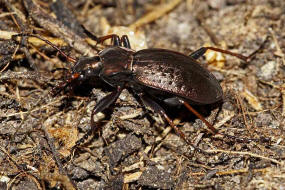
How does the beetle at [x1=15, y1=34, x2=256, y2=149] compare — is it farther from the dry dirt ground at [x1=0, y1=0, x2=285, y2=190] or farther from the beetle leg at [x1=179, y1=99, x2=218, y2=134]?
the dry dirt ground at [x1=0, y1=0, x2=285, y2=190]

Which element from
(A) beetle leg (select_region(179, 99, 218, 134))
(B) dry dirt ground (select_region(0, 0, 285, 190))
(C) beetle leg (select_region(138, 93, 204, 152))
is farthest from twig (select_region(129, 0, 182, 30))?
(A) beetle leg (select_region(179, 99, 218, 134))

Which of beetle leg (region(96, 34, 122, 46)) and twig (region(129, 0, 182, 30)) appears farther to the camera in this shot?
twig (region(129, 0, 182, 30))

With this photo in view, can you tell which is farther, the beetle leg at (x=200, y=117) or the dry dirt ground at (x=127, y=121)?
the beetle leg at (x=200, y=117)

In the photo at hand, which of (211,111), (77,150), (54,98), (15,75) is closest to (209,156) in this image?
(211,111)

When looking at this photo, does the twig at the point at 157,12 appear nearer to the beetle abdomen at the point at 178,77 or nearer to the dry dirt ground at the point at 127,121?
the dry dirt ground at the point at 127,121

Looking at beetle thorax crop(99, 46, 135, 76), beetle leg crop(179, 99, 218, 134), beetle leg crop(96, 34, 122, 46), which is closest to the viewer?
beetle leg crop(179, 99, 218, 134)

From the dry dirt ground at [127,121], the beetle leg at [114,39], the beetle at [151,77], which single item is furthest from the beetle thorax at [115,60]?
the dry dirt ground at [127,121]
